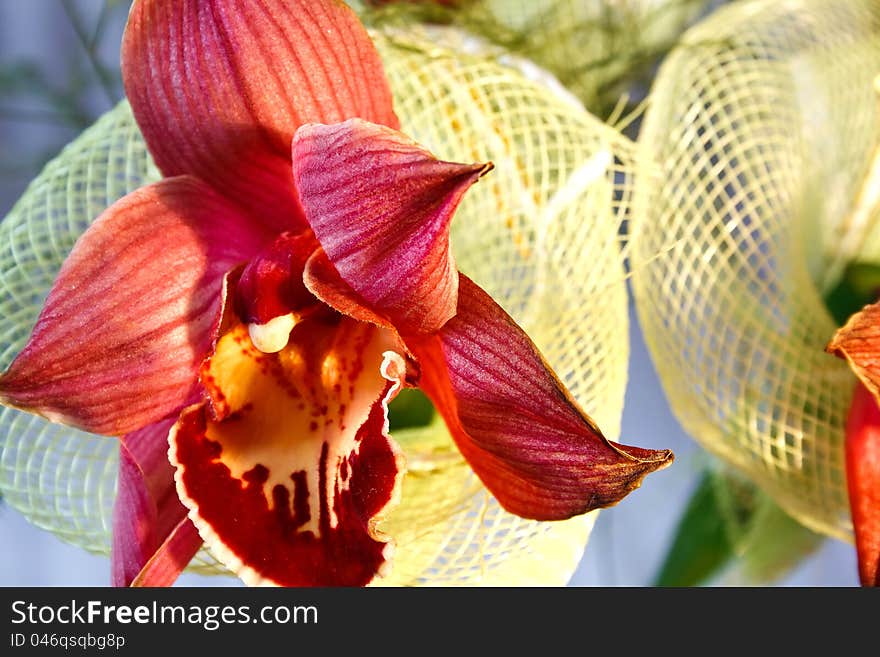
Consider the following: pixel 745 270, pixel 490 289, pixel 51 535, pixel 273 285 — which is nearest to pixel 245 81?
pixel 273 285

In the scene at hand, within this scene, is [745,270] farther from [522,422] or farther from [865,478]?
[522,422]

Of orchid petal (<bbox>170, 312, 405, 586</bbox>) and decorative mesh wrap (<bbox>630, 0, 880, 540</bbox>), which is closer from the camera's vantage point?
orchid petal (<bbox>170, 312, 405, 586</bbox>)

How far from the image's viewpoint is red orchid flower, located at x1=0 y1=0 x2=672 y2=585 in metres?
0.28

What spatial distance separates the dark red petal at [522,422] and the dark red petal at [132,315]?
3.2 inches

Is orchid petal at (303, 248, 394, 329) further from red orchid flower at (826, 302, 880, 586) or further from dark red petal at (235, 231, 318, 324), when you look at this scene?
red orchid flower at (826, 302, 880, 586)

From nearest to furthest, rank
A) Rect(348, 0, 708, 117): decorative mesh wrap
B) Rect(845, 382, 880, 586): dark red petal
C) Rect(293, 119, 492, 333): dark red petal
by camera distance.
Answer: Rect(293, 119, 492, 333): dark red petal → Rect(845, 382, 880, 586): dark red petal → Rect(348, 0, 708, 117): decorative mesh wrap

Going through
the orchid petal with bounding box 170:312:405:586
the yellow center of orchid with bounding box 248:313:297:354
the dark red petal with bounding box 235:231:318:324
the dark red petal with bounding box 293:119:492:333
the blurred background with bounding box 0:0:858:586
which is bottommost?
the blurred background with bounding box 0:0:858:586

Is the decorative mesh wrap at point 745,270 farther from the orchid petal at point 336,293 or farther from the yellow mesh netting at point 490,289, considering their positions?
the orchid petal at point 336,293

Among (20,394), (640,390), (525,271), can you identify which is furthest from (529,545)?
(640,390)

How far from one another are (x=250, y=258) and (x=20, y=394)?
90mm

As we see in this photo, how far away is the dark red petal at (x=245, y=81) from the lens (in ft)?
1.02

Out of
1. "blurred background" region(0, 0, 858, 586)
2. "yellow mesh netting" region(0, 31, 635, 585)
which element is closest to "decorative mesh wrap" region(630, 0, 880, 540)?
"yellow mesh netting" region(0, 31, 635, 585)

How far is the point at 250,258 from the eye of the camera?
0.33 metres
